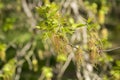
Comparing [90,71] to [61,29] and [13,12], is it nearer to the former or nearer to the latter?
[61,29]

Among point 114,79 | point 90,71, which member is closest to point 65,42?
point 114,79

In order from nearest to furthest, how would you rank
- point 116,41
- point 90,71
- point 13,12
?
point 90,71, point 13,12, point 116,41

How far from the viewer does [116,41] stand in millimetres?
10609

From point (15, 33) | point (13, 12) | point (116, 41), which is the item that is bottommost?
point (116, 41)

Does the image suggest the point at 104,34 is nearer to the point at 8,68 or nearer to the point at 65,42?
the point at 8,68

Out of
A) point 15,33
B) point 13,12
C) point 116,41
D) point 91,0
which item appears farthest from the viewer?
point 116,41

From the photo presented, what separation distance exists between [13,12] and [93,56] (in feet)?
15.7

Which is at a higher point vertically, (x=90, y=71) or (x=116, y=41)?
(x=90, y=71)

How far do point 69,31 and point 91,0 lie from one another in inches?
109

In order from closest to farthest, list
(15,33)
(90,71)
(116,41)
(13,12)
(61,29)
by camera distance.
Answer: (61,29), (90,71), (13,12), (15,33), (116,41)

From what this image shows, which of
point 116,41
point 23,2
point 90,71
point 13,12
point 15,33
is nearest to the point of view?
point 90,71

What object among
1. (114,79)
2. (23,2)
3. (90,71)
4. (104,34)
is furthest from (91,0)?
(114,79)

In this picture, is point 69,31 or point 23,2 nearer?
point 69,31

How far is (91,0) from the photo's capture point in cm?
555
